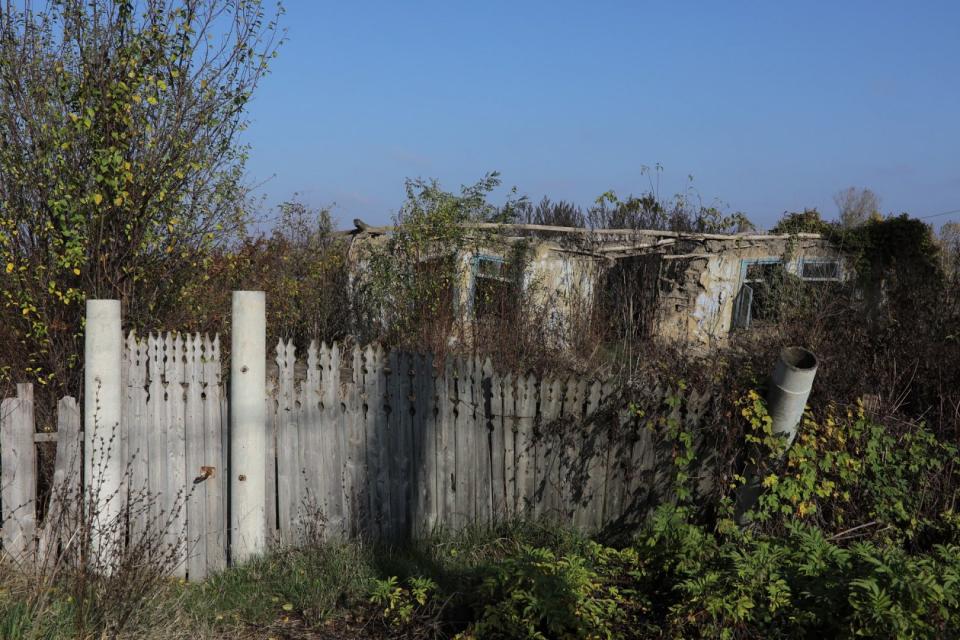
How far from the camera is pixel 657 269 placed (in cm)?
1459

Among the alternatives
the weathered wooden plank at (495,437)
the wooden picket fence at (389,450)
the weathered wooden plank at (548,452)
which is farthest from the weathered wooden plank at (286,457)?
the weathered wooden plank at (548,452)

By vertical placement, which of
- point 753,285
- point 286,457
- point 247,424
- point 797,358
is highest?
point 753,285

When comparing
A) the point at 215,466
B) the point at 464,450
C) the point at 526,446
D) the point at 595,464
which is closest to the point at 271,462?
the point at 215,466

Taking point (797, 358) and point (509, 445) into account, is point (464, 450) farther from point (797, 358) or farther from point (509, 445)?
point (797, 358)

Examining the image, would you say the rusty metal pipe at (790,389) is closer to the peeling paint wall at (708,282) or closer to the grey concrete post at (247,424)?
the grey concrete post at (247,424)

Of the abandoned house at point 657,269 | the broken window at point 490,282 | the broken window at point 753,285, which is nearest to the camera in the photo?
the broken window at point 490,282

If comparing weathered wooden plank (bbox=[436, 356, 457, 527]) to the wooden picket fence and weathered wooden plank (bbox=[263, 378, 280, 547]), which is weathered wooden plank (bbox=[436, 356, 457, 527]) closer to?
the wooden picket fence

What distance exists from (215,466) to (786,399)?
12.4ft

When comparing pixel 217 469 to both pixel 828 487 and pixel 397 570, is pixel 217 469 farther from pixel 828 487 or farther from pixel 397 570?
pixel 828 487

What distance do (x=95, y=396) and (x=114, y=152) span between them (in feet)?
5.94

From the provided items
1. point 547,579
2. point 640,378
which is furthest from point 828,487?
point 547,579

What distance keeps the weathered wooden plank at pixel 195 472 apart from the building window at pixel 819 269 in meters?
12.4

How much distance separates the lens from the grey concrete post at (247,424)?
17.5ft

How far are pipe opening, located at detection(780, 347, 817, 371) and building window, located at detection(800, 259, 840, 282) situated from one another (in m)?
10.8
